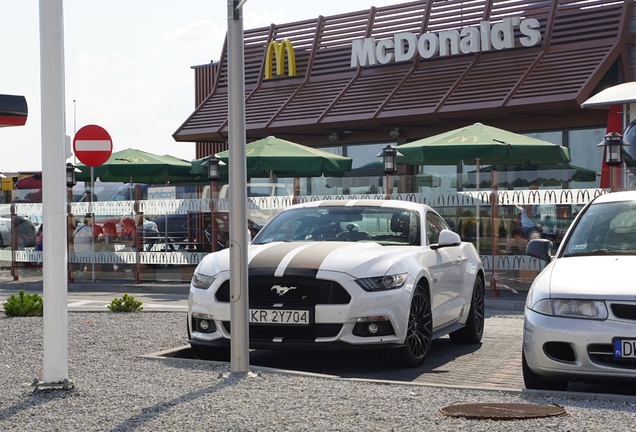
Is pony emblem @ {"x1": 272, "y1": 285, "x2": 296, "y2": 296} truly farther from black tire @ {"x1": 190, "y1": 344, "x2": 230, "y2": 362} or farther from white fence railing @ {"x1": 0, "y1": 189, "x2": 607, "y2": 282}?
white fence railing @ {"x1": 0, "y1": 189, "x2": 607, "y2": 282}

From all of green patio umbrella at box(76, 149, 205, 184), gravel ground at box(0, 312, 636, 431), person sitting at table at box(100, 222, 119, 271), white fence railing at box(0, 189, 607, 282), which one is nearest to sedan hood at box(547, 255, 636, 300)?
gravel ground at box(0, 312, 636, 431)

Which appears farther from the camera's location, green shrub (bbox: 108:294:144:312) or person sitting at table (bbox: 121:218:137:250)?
person sitting at table (bbox: 121:218:137:250)

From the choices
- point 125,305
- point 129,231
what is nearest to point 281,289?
point 125,305

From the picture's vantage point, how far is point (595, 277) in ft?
23.0

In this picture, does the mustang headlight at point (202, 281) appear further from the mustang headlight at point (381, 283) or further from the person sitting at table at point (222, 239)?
the person sitting at table at point (222, 239)

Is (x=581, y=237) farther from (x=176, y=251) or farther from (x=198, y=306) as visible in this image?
(x=176, y=251)

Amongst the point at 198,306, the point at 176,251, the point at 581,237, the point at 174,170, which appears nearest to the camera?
the point at 581,237

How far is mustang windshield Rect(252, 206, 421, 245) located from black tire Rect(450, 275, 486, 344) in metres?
1.27

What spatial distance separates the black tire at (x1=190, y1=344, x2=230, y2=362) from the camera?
8.87 metres

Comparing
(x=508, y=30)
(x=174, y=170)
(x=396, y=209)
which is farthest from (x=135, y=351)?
(x=508, y=30)

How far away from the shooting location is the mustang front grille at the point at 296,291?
8.30m

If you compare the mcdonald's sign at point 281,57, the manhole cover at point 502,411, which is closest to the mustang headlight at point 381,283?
the manhole cover at point 502,411

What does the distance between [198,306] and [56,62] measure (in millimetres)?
2805

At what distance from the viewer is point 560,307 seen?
6.85 meters
